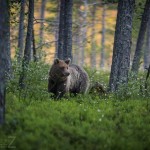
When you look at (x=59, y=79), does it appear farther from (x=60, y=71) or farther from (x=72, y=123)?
(x=72, y=123)

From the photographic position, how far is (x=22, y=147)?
7551 mm

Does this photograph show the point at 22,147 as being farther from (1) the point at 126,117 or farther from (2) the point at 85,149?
(1) the point at 126,117

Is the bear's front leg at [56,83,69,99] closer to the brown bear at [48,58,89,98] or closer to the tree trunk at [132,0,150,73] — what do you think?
the brown bear at [48,58,89,98]

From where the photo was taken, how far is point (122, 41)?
48.8 feet

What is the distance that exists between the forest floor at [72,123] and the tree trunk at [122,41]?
293cm

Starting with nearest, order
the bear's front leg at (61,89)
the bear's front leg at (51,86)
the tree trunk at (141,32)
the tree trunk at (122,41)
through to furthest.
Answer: the bear's front leg at (61,89)
the bear's front leg at (51,86)
the tree trunk at (122,41)
the tree trunk at (141,32)

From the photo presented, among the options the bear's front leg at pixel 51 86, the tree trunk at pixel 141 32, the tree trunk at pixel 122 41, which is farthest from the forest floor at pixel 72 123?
the tree trunk at pixel 141 32

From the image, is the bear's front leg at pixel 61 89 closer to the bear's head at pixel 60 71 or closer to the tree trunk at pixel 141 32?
the bear's head at pixel 60 71

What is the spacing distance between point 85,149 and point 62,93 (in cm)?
530

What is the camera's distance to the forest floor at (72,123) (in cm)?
803

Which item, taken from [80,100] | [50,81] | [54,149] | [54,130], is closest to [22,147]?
[54,149]

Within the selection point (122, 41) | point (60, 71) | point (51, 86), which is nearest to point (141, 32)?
point (122, 41)

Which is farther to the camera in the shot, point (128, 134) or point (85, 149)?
point (128, 134)

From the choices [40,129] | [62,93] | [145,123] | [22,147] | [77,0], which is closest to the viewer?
[22,147]
